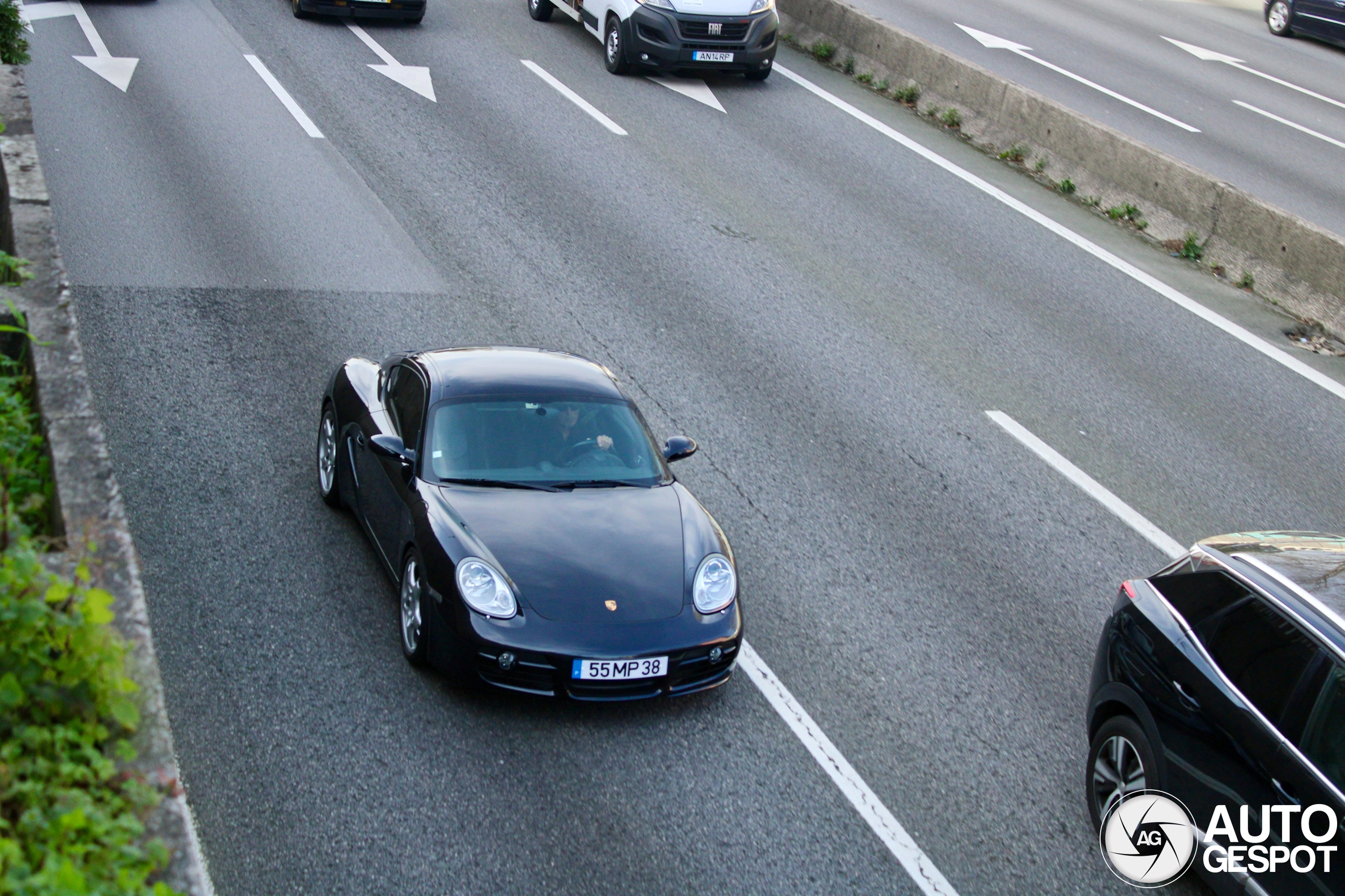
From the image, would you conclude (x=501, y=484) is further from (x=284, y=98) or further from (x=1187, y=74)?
(x=1187, y=74)

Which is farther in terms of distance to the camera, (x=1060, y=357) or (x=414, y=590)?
(x=1060, y=357)

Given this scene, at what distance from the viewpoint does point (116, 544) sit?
4.92m

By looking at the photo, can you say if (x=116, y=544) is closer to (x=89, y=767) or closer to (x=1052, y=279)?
(x=89, y=767)

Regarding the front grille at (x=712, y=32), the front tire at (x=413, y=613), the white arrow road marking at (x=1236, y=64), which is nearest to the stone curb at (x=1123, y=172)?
the front grille at (x=712, y=32)

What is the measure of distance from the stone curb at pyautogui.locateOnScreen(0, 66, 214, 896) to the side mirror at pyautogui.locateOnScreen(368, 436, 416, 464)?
56.4 inches

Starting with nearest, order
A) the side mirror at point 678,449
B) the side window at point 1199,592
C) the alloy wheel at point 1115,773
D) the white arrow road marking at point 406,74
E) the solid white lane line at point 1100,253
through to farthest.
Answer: the side window at point 1199,592
the alloy wheel at point 1115,773
the side mirror at point 678,449
the solid white lane line at point 1100,253
the white arrow road marking at point 406,74

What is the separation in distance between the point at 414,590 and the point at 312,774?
3.99 feet

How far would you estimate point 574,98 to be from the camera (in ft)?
56.3

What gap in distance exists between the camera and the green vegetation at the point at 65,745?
11.3 ft

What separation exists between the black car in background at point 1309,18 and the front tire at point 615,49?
1445 cm

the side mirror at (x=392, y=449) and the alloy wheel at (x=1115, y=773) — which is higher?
the side mirror at (x=392, y=449)

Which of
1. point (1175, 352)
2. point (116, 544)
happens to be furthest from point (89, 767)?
point (1175, 352)

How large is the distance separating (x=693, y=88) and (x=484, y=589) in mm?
13472

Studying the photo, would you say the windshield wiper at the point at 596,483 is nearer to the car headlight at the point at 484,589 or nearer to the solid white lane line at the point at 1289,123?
the car headlight at the point at 484,589
